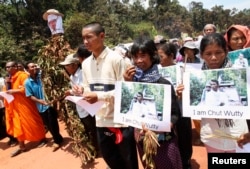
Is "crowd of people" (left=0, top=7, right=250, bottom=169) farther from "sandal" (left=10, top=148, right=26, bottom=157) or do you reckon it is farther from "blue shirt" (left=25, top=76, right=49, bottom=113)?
"sandal" (left=10, top=148, right=26, bottom=157)

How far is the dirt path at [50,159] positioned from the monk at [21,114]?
9.0 inches

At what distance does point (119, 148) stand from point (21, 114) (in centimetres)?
313

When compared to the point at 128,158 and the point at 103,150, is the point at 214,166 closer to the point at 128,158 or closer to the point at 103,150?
the point at 128,158

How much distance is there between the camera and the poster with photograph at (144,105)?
1.91 meters

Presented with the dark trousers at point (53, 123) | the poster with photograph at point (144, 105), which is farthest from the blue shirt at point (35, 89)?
the poster with photograph at point (144, 105)

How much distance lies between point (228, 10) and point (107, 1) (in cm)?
2677

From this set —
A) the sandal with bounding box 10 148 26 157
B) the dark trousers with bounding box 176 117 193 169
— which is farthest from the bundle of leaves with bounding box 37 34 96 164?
the dark trousers with bounding box 176 117 193 169

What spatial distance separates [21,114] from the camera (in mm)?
5137

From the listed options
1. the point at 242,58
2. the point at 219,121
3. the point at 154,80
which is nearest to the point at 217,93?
the point at 219,121

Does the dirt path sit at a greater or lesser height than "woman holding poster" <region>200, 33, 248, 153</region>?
lesser

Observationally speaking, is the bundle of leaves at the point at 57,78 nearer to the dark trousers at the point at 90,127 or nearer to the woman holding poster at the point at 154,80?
the dark trousers at the point at 90,127

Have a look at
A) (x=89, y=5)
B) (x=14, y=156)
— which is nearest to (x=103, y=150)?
(x=14, y=156)

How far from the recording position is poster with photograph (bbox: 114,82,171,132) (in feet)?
6.27

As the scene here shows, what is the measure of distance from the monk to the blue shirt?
9.3 inches
